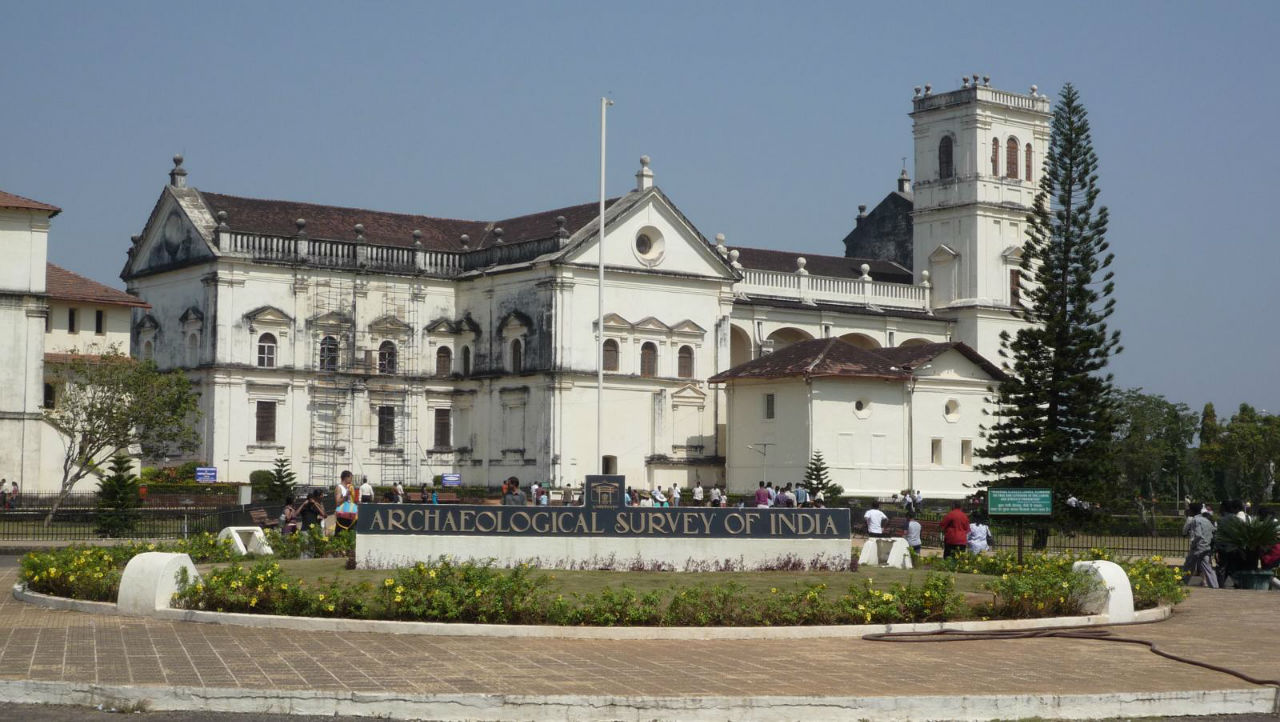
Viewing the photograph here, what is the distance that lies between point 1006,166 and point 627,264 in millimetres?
20360

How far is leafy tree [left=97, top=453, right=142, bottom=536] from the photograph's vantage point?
117 ft

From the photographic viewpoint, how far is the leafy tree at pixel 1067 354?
47.0 m

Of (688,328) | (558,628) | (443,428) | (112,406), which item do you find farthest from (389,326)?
(558,628)

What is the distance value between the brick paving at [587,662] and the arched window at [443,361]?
43.0 m

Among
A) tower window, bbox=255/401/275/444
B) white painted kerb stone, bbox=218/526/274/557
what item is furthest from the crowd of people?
tower window, bbox=255/401/275/444

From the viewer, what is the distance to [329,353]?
58.1 metres

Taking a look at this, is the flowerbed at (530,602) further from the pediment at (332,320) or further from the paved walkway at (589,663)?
the pediment at (332,320)

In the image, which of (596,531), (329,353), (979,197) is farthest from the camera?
(979,197)

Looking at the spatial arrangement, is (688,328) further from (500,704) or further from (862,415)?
(500,704)

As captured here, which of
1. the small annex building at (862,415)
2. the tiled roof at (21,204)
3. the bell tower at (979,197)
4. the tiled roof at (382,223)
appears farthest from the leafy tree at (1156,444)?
the tiled roof at (21,204)

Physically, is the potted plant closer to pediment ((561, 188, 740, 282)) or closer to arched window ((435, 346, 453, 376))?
pediment ((561, 188, 740, 282))

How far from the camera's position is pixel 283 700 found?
12.4 m

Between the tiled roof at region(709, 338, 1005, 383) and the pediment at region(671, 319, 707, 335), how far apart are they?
185cm

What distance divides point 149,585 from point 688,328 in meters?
43.5
